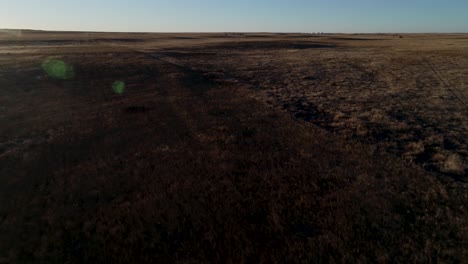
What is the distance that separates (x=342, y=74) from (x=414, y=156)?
20312 millimetres

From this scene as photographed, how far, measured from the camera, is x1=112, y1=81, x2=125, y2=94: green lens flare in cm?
2350

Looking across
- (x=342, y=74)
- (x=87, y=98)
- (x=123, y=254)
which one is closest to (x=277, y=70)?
(x=342, y=74)

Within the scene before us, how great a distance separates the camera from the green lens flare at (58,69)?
29.6 metres

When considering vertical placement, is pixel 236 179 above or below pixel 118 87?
below

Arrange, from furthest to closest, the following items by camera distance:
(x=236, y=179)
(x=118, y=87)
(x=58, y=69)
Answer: (x=58, y=69) < (x=118, y=87) < (x=236, y=179)

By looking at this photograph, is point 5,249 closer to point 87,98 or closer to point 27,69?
point 87,98

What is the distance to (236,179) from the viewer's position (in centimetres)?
953

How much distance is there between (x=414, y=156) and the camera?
10859 mm

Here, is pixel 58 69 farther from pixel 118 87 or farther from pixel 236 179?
pixel 236 179

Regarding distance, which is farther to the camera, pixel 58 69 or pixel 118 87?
pixel 58 69

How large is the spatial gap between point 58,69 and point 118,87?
1187 cm

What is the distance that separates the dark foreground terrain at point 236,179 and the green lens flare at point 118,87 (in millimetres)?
2781

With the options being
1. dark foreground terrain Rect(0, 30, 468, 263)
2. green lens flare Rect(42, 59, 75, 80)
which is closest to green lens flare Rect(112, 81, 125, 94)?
dark foreground terrain Rect(0, 30, 468, 263)

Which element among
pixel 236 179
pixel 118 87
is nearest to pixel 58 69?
pixel 118 87
